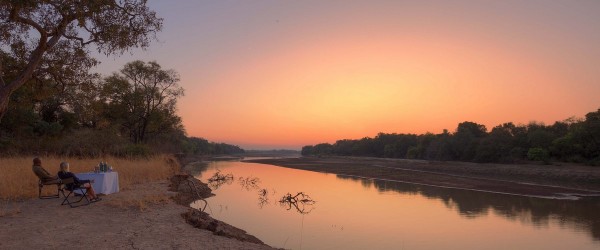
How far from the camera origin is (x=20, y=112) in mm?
30156

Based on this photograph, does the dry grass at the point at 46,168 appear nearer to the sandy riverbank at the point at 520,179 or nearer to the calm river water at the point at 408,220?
the calm river water at the point at 408,220

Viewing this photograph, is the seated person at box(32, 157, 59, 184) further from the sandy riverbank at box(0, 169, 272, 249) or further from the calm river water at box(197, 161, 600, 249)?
the calm river water at box(197, 161, 600, 249)

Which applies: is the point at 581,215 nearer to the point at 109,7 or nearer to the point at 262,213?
the point at 262,213

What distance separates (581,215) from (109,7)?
844 inches

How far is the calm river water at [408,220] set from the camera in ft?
43.2

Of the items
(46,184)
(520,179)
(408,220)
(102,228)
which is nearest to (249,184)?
(408,220)

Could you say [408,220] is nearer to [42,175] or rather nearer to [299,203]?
[299,203]

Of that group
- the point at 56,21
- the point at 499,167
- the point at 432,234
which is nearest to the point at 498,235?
the point at 432,234

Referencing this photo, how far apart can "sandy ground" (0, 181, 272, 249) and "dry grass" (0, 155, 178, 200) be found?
94cm

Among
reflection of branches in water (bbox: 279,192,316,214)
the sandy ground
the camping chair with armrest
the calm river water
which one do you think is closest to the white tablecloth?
the camping chair with armrest

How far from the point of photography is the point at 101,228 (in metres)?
8.66

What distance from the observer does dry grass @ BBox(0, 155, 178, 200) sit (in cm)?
1234

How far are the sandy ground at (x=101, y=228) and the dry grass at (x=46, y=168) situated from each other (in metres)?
0.94

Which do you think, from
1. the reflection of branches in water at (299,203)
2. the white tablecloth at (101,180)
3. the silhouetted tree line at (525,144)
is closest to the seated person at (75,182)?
the white tablecloth at (101,180)
